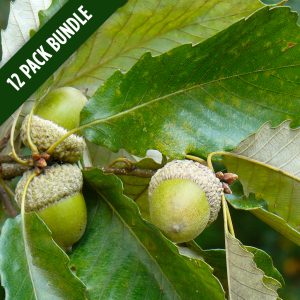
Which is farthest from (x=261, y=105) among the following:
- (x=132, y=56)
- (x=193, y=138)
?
(x=132, y=56)

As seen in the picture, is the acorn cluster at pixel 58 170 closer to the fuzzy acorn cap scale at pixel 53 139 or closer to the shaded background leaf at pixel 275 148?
the fuzzy acorn cap scale at pixel 53 139

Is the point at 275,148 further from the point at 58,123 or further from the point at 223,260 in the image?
the point at 58,123

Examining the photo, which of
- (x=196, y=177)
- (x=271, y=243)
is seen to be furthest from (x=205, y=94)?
(x=271, y=243)

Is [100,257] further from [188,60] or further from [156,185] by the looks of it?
[188,60]

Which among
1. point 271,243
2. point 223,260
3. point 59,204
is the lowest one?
point 271,243

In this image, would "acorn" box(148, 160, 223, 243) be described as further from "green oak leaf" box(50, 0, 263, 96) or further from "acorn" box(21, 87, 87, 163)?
"green oak leaf" box(50, 0, 263, 96)

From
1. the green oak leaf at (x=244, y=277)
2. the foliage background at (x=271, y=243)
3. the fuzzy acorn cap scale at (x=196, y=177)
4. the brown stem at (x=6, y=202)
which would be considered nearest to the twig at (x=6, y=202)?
the brown stem at (x=6, y=202)
